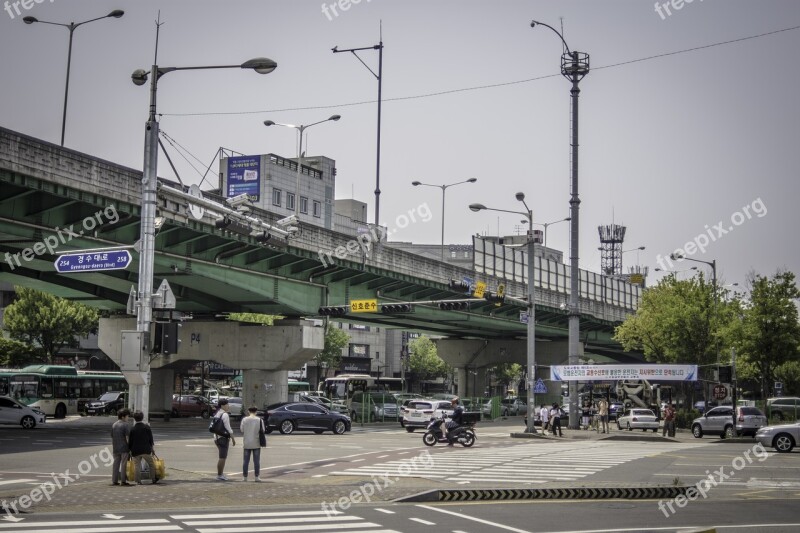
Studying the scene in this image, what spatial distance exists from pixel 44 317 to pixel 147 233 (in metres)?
63.2

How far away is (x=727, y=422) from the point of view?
145ft

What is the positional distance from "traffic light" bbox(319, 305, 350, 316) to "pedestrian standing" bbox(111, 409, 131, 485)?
27476 mm

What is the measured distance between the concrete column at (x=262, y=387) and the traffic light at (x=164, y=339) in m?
33.3

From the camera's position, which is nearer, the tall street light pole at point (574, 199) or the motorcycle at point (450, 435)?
the motorcycle at point (450, 435)

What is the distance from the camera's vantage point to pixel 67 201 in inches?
1233

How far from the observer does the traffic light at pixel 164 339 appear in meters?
19.7

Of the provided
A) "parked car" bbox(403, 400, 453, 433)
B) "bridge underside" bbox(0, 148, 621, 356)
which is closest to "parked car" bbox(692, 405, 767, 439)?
"parked car" bbox(403, 400, 453, 433)

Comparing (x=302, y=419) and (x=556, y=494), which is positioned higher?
(x=302, y=419)

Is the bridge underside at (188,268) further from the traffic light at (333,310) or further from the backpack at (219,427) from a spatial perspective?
the backpack at (219,427)

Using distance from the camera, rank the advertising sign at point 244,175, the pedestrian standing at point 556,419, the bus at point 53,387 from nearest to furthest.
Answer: the pedestrian standing at point 556,419, the bus at point 53,387, the advertising sign at point 244,175

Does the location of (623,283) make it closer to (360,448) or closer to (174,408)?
(174,408)

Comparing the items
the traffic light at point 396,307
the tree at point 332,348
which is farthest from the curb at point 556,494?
the tree at point 332,348

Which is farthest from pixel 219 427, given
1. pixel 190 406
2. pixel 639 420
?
pixel 190 406

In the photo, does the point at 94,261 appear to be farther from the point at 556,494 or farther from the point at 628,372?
the point at 628,372
